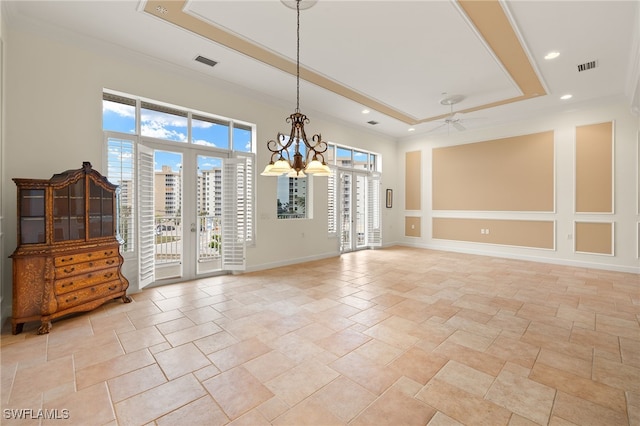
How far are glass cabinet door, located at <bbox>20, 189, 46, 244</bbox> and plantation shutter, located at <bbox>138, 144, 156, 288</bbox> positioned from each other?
43.2 inches

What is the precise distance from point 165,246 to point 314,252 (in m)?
3.07

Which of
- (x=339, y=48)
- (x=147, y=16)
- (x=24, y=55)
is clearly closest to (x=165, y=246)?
(x=24, y=55)

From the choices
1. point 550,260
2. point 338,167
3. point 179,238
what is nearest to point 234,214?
point 179,238

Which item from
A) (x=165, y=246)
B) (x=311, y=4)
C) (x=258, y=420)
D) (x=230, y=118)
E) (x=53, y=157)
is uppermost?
(x=311, y=4)

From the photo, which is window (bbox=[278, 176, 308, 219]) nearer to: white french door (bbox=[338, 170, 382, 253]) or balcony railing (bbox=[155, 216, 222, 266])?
white french door (bbox=[338, 170, 382, 253])

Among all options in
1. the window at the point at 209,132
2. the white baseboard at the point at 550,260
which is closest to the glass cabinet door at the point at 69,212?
the window at the point at 209,132

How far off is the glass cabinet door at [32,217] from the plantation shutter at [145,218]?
3.60 ft

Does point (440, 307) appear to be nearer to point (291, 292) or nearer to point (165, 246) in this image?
point (291, 292)

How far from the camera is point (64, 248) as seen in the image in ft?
9.90

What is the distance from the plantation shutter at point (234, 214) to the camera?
4.95 meters

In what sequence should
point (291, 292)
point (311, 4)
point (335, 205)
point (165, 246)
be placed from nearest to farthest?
point (311, 4) < point (291, 292) < point (165, 246) < point (335, 205)

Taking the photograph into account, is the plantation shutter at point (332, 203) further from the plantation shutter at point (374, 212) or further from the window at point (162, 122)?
the window at point (162, 122)

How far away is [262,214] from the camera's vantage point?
5.46 metres

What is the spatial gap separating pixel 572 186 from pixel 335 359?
6585mm
